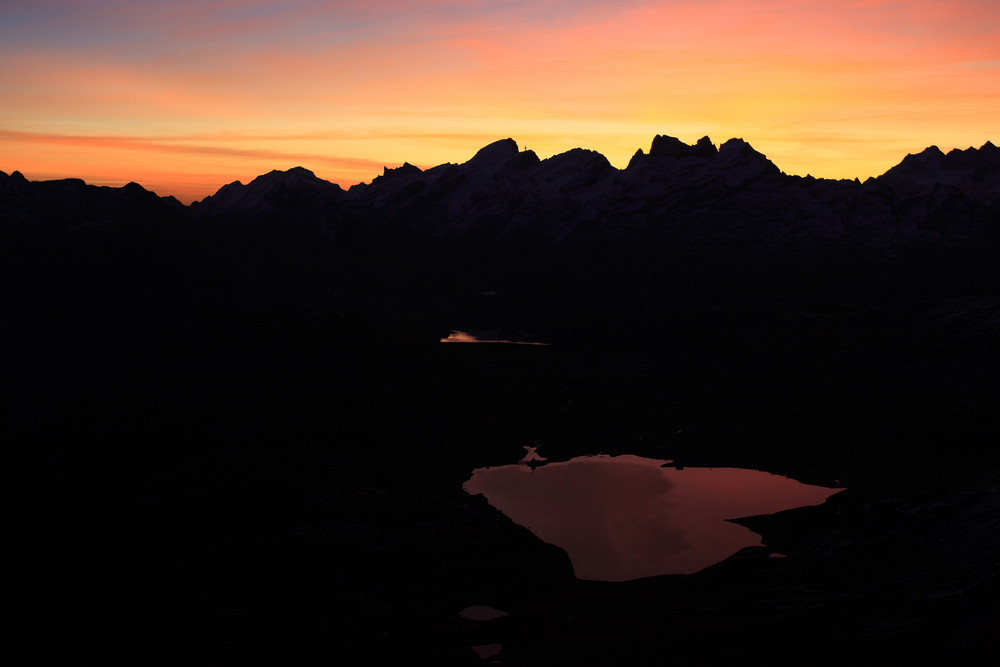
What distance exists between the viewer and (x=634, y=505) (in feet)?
524

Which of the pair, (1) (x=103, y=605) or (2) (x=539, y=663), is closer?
(2) (x=539, y=663)

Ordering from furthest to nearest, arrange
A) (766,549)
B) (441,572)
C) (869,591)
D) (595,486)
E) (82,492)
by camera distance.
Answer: (595,486) < (82,492) < (766,549) < (441,572) < (869,591)

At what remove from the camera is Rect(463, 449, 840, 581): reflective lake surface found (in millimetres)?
135625

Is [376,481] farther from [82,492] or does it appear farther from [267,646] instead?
[267,646]

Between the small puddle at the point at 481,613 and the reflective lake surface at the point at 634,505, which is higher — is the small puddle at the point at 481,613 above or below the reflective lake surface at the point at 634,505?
below

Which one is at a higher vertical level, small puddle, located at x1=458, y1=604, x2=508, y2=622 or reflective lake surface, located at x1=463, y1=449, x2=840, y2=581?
reflective lake surface, located at x1=463, y1=449, x2=840, y2=581

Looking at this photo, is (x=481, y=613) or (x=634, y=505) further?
(x=634, y=505)

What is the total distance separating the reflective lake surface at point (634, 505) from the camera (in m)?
136

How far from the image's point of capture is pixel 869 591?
113 m

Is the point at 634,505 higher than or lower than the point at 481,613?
higher

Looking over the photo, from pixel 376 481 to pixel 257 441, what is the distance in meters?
26.5

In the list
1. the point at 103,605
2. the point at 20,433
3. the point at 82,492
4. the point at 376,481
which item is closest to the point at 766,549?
the point at 376,481

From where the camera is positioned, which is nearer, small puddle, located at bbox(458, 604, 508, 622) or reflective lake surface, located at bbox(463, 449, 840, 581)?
small puddle, located at bbox(458, 604, 508, 622)

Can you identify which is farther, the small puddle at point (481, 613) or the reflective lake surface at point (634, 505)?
the reflective lake surface at point (634, 505)
